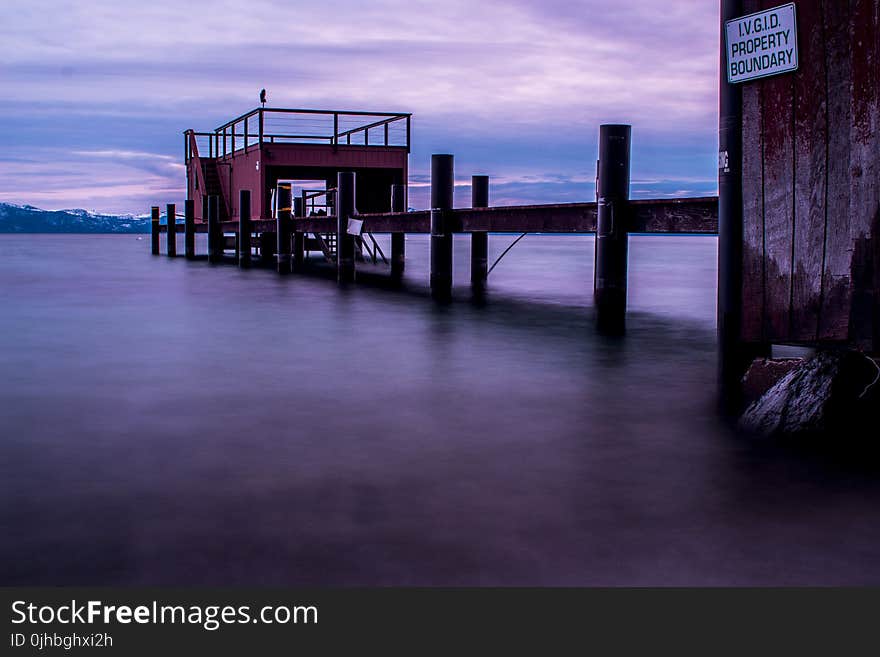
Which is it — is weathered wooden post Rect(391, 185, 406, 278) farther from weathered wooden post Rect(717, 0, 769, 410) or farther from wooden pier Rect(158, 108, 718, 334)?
weathered wooden post Rect(717, 0, 769, 410)

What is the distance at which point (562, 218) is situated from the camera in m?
11.4

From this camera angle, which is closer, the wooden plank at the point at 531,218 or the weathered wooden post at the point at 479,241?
the wooden plank at the point at 531,218

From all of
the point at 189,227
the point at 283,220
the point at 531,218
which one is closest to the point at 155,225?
the point at 189,227

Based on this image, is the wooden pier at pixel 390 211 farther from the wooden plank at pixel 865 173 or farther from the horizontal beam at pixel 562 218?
the wooden plank at pixel 865 173

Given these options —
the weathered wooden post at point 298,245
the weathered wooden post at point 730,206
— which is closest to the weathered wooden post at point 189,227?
the weathered wooden post at point 298,245

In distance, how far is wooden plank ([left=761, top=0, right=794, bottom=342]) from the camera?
15.5ft

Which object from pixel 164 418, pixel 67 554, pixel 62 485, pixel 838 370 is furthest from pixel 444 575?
pixel 164 418

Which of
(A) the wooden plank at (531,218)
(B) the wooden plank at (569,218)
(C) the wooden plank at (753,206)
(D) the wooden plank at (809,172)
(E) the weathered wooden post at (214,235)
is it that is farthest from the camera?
(E) the weathered wooden post at (214,235)

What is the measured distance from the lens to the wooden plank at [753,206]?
487 cm

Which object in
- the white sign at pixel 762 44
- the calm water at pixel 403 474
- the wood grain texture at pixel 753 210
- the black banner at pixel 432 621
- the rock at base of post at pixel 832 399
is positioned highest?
the white sign at pixel 762 44

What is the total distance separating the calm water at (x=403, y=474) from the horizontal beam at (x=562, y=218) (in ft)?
4.04

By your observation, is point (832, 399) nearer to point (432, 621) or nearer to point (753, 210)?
point (753, 210)

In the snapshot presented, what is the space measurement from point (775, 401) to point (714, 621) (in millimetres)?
2561

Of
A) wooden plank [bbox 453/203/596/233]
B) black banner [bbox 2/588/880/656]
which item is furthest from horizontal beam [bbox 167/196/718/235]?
black banner [bbox 2/588/880/656]
